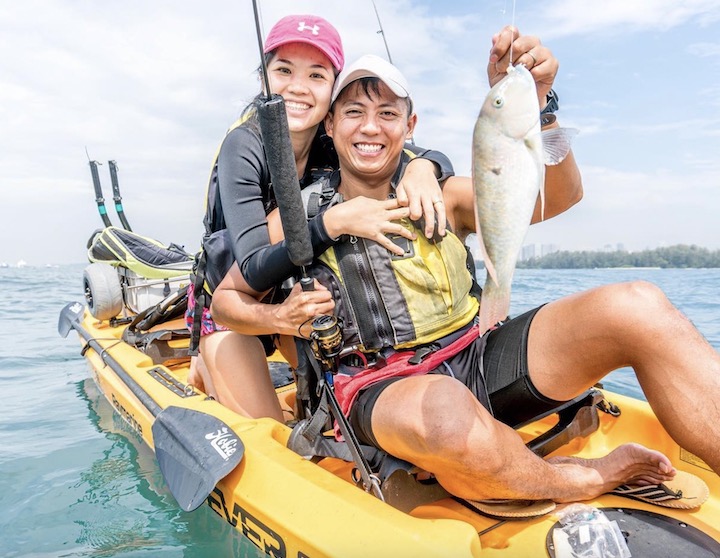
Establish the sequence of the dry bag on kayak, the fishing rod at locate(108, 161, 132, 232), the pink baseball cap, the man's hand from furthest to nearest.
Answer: the fishing rod at locate(108, 161, 132, 232)
the dry bag on kayak
the pink baseball cap
the man's hand

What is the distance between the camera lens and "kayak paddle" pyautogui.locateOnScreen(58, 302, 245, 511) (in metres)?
2.52

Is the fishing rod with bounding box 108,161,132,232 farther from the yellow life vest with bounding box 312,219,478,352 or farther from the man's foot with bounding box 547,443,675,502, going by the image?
the man's foot with bounding box 547,443,675,502

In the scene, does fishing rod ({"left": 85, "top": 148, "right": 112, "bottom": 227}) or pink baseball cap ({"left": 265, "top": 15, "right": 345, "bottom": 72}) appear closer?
pink baseball cap ({"left": 265, "top": 15, "right": 345, "bottom": 72})

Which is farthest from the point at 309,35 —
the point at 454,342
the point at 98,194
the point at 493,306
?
the point at 98,194

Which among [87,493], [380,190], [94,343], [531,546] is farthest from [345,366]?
[94,343]

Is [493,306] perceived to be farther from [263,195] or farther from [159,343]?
[159,343]

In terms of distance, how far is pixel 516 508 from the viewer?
2.15 m

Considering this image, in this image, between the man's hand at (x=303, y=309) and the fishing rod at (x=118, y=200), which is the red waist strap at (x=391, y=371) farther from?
the fishing rod at (x=118, y=200)

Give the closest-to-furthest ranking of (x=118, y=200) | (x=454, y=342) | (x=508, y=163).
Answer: (x=508, y=163) → (x=454, y=342) → (x=118, y=200)

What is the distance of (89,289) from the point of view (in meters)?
5.89

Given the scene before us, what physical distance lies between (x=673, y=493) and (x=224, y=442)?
1.96m

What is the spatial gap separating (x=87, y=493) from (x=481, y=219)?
328 cm

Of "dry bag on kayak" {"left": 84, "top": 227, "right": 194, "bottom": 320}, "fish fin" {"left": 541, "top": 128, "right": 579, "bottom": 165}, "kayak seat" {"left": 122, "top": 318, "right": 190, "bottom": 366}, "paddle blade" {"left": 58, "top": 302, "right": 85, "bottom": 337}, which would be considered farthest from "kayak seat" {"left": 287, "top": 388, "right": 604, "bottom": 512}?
"paddle blade" {"left": 58, "top": 302, "right": 85, "bottom": 337}

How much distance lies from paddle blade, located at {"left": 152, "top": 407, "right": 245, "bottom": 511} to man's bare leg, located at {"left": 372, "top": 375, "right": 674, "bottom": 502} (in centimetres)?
80
